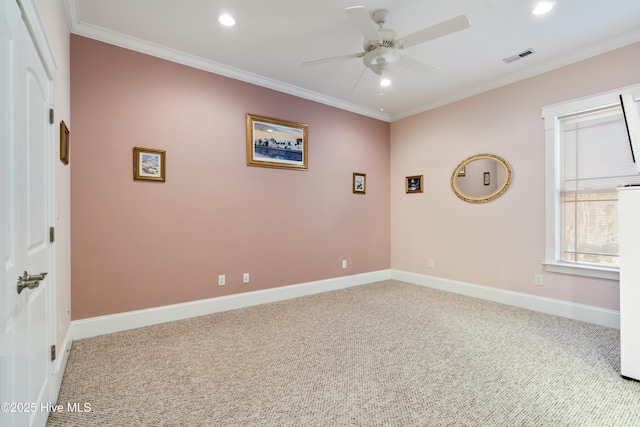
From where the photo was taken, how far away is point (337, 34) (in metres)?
2.91

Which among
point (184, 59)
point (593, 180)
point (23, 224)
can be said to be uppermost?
point (184, 59)

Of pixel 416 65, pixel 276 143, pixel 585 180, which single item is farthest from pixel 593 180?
pixel 276 143

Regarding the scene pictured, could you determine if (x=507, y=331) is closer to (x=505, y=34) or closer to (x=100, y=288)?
(x=505, y=34)

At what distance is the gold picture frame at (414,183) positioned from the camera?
493 centimetres

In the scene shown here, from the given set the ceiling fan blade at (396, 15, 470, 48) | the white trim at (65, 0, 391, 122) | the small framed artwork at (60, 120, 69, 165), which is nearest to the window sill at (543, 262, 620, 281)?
the ceiling fan blade at (396, 15, 470, 48)

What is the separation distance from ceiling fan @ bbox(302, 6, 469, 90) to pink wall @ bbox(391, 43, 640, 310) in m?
1.77

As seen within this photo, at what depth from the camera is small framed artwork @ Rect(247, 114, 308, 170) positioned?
3848 mm

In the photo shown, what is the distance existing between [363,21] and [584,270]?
347 centimetres

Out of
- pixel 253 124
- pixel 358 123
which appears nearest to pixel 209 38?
pixel 253 124

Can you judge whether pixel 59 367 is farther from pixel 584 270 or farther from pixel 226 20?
pixel 584 270

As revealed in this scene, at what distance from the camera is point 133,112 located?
307 cm

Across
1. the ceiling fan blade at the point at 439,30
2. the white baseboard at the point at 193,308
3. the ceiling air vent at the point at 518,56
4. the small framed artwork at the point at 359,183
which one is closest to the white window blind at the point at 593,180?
the ceiling air vent at the point at 518,56

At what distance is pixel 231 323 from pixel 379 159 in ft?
11.9

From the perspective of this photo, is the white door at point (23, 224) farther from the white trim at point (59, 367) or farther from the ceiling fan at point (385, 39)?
the ceiling fan at point (385, 39)
